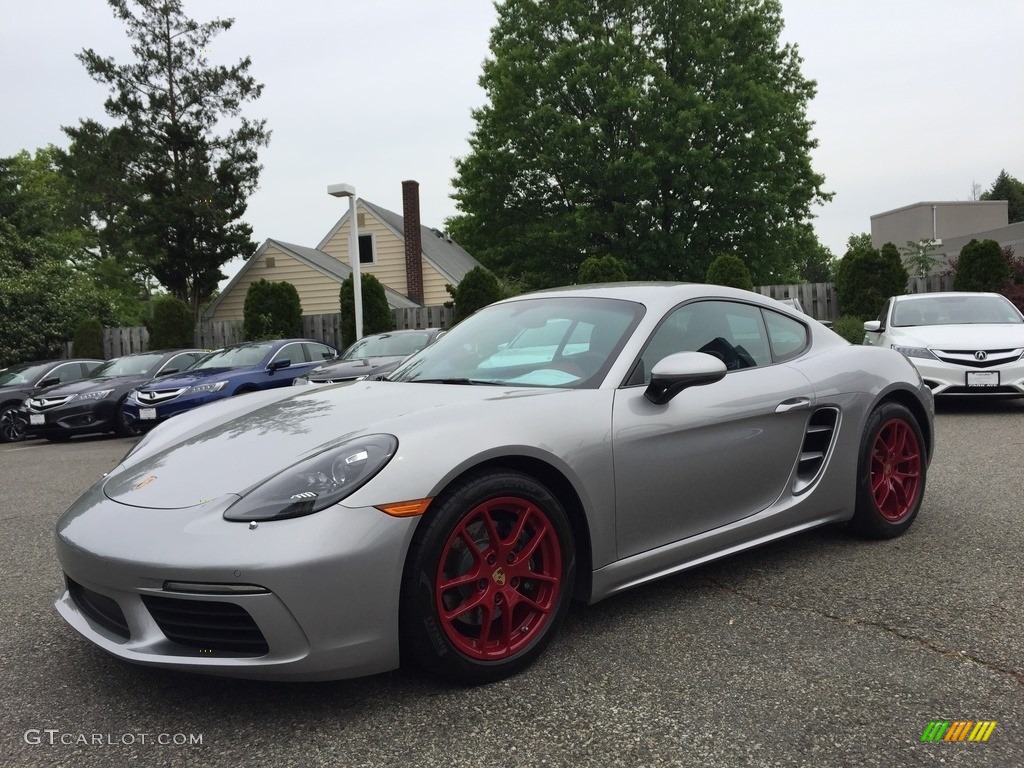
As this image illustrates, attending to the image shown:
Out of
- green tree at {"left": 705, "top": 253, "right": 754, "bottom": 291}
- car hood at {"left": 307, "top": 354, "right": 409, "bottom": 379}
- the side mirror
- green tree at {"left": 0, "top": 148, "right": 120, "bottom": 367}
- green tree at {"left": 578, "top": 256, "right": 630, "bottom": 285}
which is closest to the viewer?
the side mirror

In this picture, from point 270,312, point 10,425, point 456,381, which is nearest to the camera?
point 456,381

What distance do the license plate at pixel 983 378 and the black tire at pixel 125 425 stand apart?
10.7 m

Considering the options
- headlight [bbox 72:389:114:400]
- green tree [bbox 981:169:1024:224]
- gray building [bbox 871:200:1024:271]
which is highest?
green tree [bbox 981:169:1024:224]

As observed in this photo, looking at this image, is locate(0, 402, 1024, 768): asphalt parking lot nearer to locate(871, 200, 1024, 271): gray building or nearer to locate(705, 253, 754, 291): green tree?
locate(705, 253, 754, 291): green tree

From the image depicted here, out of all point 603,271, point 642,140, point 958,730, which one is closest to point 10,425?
point 603,271

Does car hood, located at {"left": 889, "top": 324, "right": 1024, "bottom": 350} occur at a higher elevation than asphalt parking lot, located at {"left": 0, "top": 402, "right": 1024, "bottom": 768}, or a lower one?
higher

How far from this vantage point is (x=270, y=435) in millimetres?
2916

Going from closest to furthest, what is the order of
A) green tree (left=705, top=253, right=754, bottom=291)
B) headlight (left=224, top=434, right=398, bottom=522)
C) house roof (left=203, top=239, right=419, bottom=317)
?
1. headlight (left=224, top=434, right=398, bottom=522)
2. green tree (left=705, top=253, right=754, bottom=291)
3. house roof (left=203, top=239, right=419, bottom=317)

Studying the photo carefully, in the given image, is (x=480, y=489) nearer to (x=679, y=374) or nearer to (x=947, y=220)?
(x=679, y=374)

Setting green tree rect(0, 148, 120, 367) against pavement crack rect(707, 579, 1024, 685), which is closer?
pavement crack rect(707, 579, 1024, 685)

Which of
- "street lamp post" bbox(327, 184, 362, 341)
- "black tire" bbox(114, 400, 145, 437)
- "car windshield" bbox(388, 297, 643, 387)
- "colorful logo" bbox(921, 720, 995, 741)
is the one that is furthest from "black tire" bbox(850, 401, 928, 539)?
"street lamp post" bbox(327, 184, 362, 341)

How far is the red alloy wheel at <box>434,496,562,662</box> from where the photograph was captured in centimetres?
255

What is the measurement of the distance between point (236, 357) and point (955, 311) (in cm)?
1001

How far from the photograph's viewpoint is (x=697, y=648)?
287 centimetres
